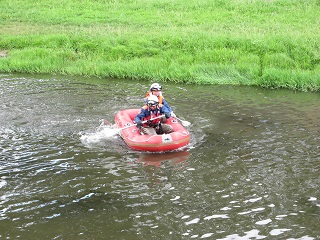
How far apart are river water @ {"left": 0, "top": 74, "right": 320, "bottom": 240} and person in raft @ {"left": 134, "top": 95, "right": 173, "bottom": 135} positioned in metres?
0.72

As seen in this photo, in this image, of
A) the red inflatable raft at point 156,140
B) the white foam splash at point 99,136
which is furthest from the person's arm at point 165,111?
the white foam splash at point 99,136

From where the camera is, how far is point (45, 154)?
1155 centimetres

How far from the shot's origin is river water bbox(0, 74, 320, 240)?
8.26 m

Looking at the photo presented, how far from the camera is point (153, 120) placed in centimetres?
1312

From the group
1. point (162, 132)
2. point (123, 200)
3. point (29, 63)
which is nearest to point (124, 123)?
point (162, 132)

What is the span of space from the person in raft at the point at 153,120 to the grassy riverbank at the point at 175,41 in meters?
6.37

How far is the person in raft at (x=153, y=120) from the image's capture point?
510 inches

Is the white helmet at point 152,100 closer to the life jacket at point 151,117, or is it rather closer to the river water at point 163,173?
the life jacket at point 151,117

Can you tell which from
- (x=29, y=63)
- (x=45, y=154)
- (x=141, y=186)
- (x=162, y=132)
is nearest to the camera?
(x=141, y=186)

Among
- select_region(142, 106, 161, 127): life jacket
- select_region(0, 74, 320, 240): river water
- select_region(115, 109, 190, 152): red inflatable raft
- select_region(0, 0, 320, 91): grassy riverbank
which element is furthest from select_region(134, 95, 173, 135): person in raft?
select_region(0, 0, 320, 91): grassy riverbank

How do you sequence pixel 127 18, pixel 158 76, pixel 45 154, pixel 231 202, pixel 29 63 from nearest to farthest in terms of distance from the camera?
pixel 231 202 < pixel 45 154 < pixel 158 76 < pixel 29 63 < pixel 127 18

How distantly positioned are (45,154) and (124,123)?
8.21ft

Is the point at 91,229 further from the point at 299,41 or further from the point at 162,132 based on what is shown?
the point at 299,41

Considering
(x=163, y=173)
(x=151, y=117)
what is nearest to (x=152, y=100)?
(x=151, y=117)
